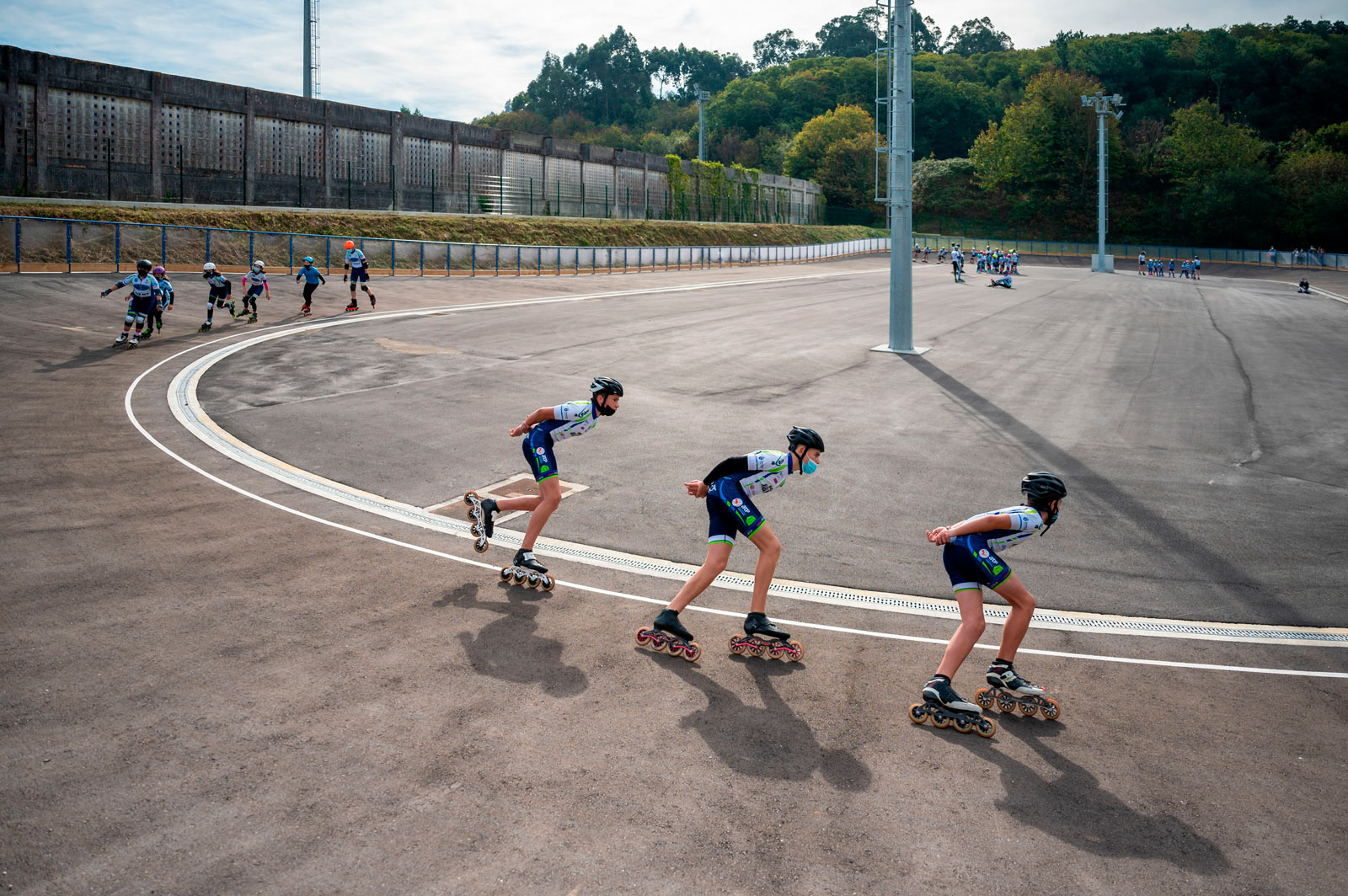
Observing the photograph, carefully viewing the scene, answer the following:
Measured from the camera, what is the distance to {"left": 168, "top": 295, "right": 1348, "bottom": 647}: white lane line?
879 centimetres

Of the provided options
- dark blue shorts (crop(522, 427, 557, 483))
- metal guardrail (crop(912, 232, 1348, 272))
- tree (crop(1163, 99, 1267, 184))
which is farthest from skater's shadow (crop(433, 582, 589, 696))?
tree (crop(1163, 99, 1267, 184))

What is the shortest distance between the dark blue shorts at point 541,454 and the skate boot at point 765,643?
2673 millimetres

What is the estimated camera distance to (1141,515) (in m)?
12.4

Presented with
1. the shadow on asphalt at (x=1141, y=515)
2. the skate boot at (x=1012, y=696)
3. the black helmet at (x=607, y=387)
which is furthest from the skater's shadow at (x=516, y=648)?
the shadow on asphalt at (x=1141, y=515)

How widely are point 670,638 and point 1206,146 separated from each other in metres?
128

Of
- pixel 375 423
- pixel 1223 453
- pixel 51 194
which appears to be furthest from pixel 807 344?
pixel 51 194

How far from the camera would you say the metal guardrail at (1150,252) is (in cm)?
8994

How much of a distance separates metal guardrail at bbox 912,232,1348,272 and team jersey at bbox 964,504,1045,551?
293 feet

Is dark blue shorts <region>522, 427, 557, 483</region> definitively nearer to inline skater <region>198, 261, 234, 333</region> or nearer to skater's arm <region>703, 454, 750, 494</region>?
skater's arm <region>703, 454, 750, 494</region>

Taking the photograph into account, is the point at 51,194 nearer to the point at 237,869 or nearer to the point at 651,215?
the point at 237,869

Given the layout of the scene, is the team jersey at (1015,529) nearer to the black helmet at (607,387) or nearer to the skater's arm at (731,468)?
the skater's arm at (731,468)

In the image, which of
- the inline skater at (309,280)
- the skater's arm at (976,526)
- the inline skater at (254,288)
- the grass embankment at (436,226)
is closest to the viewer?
the skater's arm at (976,526)

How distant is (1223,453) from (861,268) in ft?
189

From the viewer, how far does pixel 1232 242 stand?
350 ft
